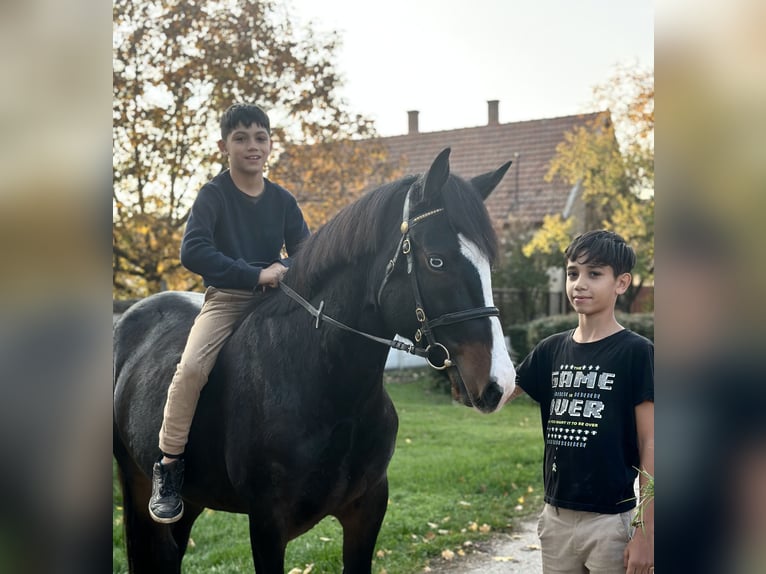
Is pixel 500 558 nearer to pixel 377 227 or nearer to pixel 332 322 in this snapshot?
pixel 332 322

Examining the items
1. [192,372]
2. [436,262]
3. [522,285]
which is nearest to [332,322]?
[436,262]

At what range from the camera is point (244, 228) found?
3.14 m

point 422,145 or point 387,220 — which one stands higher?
point 422,145

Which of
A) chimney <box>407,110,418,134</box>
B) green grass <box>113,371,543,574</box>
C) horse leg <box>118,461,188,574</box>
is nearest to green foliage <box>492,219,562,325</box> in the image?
green grass <box>113,371,543,574</box>

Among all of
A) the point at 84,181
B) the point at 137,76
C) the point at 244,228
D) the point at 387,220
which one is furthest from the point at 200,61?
the point at 84,181

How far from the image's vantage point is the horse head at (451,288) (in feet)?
7.45

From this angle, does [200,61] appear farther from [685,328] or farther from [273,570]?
[685,328]

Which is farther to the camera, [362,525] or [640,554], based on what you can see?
[362,525]

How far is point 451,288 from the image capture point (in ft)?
7.73

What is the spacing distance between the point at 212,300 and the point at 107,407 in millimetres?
2354

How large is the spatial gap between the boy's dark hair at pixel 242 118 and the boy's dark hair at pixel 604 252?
1.47 m

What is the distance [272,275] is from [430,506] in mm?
3915

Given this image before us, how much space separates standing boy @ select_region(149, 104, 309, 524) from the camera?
9.47 ft

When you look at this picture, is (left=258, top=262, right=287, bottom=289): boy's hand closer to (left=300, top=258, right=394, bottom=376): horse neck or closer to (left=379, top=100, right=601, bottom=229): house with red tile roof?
(left=300, top=258, right=394, bottom=376): horse neck
